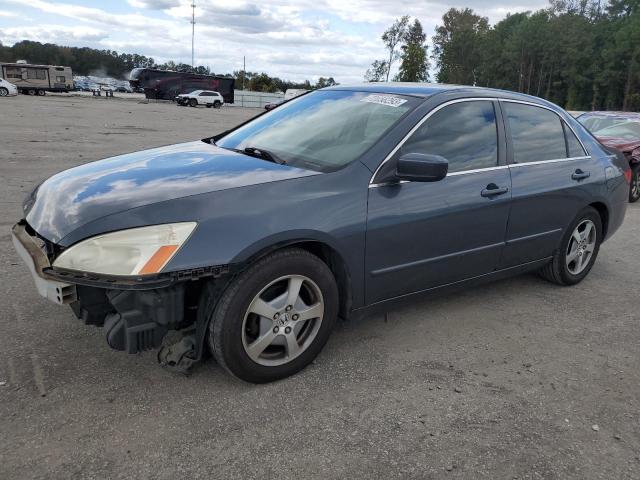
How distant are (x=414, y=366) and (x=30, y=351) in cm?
222

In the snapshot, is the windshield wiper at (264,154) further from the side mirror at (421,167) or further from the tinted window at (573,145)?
the tinted window at (573,145)

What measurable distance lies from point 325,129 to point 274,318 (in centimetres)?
139

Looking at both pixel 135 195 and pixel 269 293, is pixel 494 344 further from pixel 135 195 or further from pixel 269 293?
pixel 135 195

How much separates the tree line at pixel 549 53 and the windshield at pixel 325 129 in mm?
59386

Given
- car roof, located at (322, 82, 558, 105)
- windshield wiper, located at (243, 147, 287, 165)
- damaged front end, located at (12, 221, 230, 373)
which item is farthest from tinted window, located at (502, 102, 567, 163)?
damaged front end, located at (12, 221, 230, 373)

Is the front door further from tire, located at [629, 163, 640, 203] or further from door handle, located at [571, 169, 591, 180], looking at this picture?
tire, located at [629, 163, 640, 203]

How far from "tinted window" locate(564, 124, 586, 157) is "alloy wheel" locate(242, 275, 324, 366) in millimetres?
2725

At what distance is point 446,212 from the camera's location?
332cm

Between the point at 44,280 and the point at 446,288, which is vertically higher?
the point at 44,280

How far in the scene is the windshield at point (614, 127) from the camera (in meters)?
9.15

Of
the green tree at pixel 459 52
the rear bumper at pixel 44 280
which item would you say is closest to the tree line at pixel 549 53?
the green tree at pixel 459 52

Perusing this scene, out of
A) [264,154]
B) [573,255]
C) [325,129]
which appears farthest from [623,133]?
[264,154]

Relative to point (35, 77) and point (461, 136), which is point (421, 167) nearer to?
point (461, 136)

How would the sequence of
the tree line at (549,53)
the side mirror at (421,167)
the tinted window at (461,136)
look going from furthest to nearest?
the tree line at (549,53)
the tinted window at (461,136)
the side mirror at (421,167)
